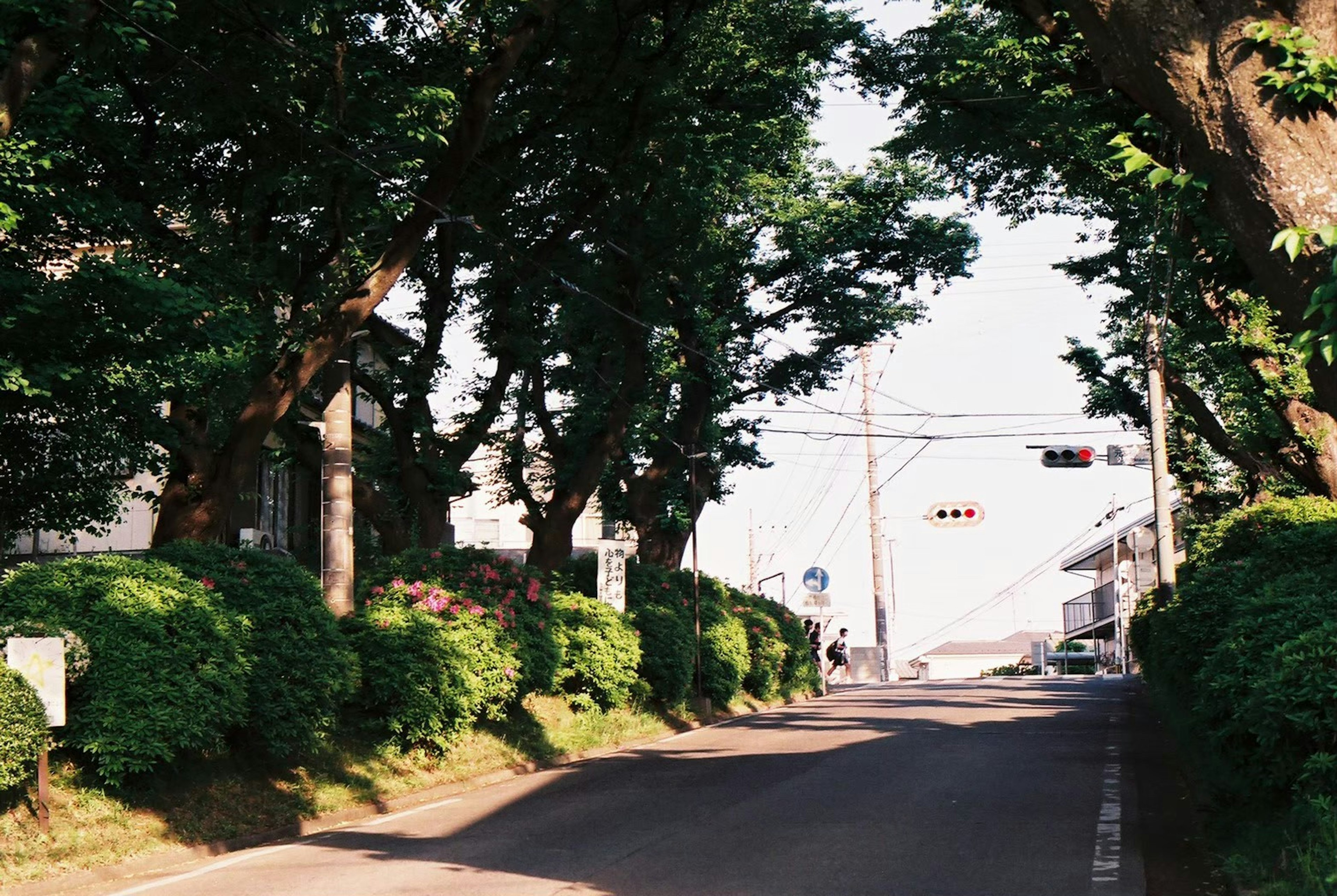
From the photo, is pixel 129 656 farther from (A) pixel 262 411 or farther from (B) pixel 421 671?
(B) pixel 421 671

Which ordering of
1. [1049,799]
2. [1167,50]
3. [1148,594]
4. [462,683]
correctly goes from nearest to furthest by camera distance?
[1167,50] < [1049,799] < [462,683] < [1148,594]

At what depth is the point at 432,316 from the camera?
22891mm

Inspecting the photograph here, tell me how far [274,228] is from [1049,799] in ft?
40.9

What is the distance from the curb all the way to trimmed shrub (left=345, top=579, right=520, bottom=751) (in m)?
0.76

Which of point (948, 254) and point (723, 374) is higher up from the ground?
point (948, 254)

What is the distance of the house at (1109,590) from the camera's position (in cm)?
5428

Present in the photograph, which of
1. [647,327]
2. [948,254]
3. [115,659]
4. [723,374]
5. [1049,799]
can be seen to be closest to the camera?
[115,659]

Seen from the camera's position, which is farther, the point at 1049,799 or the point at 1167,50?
the point at 1049,799

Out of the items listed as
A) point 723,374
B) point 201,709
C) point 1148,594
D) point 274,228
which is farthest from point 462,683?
point 1148,594

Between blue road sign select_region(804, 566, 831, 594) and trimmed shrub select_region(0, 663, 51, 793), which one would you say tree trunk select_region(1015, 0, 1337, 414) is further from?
blue road sign select_region(804, 566, 831, 594)

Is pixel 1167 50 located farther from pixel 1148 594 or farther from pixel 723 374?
pixel 1148 594

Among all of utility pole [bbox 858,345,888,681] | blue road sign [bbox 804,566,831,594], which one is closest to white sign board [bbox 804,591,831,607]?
blue road sign [bbox 804,566,831,594]

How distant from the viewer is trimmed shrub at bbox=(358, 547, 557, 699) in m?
18.6

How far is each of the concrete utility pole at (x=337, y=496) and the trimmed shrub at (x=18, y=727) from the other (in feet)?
16.6
